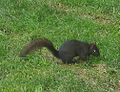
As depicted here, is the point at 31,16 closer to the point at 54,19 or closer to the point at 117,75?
the point at 54,19

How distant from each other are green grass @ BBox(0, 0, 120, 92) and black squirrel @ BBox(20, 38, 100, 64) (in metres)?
0.13

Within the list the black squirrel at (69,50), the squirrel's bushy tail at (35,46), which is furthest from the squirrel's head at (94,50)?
the squirrel's bushy tail at (35,46)

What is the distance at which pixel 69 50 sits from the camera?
9.00m

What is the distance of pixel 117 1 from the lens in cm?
1410

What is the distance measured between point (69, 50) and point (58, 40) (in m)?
1.27

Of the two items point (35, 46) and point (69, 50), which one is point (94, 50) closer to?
point (69, 50)

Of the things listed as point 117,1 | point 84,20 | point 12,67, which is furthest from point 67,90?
point 117,1

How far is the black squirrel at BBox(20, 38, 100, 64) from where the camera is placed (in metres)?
8.64

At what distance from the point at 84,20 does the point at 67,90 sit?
15.5ft

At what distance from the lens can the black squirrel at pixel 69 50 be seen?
864cm

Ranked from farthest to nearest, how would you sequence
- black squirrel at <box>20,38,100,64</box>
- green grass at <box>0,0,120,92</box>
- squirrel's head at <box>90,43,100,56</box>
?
squirrel's head at <box>90,43,100,56</box> < black squirrel at <box>20,38,100,64</box> < green grass at <box>0,0,120,92</box>

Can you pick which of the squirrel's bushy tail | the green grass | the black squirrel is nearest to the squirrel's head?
the black squirrel

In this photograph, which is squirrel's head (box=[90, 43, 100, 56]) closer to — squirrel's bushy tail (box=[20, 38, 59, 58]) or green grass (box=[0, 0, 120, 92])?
green grass (box=[0, 0, 120, 92])

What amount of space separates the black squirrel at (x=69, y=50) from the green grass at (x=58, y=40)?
135 millimetres
